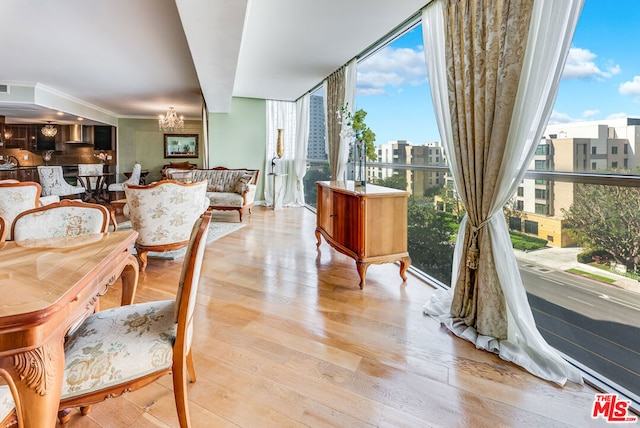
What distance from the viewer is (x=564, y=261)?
5.81ft

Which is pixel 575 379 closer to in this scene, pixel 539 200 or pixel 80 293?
pixel 539 200

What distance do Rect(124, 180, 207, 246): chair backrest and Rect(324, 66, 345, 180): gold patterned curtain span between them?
235 cm

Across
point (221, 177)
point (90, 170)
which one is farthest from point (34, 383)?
point (90, 170)

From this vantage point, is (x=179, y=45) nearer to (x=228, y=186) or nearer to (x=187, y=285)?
(x=228, y=186)

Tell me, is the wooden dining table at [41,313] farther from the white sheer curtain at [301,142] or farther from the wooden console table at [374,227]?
the white sheer curtain at [301,142]

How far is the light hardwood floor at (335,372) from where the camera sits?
1362mm

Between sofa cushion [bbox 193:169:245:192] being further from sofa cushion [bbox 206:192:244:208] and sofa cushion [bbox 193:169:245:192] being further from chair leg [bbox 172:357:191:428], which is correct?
chair leg [bbox 172:357:191:428]

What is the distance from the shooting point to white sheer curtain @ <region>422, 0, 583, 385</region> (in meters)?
1.57

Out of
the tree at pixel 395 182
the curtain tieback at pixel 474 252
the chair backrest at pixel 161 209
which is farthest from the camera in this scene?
the tree at pixel 395 182

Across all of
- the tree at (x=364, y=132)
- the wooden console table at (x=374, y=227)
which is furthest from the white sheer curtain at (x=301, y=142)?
the wooden console table at (x=374, y=227)

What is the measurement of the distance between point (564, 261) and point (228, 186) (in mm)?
5907

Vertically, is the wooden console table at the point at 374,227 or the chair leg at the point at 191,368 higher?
the wooden console table at the point at 374,227

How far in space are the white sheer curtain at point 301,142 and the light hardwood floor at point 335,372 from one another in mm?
4722

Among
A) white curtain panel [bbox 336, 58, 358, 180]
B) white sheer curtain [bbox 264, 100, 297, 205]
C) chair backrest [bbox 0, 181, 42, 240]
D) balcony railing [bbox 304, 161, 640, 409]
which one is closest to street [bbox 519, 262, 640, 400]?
balcony railing [bbox 304, 161, 640, 409]
